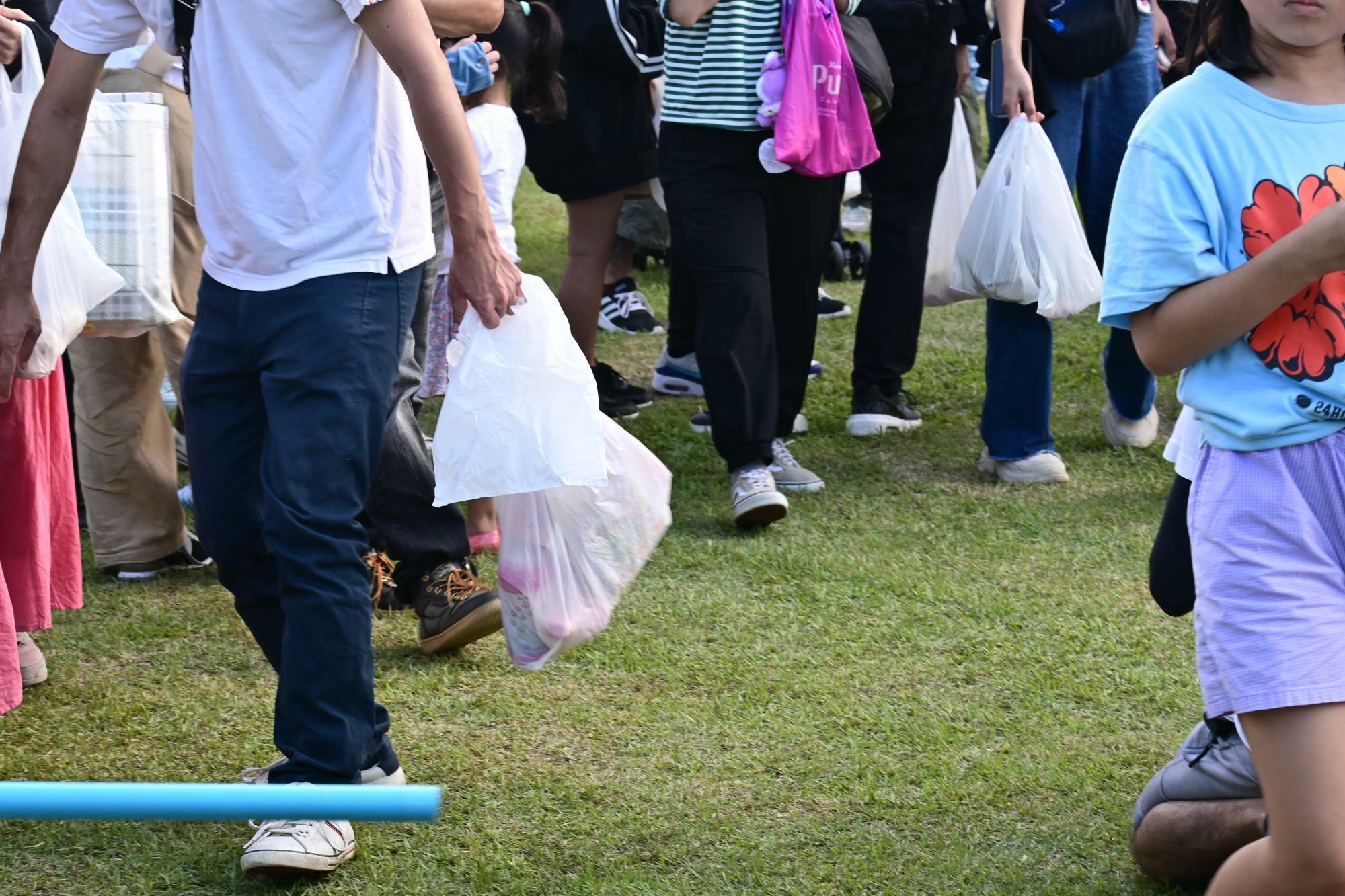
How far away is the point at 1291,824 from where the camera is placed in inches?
78.6

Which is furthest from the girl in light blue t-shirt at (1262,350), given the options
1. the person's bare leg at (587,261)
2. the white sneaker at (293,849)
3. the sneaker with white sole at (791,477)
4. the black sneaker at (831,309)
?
the black sneaker at (831,309)

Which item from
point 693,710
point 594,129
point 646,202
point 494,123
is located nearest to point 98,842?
point 693,710

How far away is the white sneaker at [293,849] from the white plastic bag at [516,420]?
0.60 meters

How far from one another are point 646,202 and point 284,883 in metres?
5.07

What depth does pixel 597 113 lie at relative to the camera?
5.57m

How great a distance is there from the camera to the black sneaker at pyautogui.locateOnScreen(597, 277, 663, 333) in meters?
7.18

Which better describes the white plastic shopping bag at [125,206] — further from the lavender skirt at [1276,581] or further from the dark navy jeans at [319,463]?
the lavender skirt at [1276,581]

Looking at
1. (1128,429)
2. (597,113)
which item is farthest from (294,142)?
(1128,429)

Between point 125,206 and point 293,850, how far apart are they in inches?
61.4

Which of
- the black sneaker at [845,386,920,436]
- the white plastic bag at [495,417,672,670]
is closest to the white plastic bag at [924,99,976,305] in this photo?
the black sneaker at [845,386,920,436]

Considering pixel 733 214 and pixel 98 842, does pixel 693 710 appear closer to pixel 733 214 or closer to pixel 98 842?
pixel 98 842

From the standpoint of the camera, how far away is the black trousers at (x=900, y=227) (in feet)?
17.5

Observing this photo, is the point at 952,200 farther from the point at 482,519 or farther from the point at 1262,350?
the point at 1262,350

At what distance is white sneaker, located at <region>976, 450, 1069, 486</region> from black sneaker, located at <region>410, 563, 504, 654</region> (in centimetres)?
203
